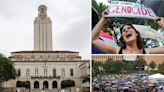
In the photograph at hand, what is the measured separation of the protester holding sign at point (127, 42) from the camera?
17.9m

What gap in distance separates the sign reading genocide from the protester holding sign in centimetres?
23

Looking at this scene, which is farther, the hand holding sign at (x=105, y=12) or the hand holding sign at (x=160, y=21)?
the hand holding sign at (x=160, y=21)

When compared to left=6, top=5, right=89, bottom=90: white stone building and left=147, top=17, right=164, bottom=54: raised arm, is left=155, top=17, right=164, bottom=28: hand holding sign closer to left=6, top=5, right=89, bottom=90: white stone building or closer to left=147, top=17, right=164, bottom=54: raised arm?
left=147, top=17, right=164, bottom=54: raised arm

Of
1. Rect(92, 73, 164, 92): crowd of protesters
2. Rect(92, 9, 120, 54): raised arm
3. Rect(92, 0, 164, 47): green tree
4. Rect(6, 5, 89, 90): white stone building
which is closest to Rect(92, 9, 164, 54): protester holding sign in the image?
Rect(92, 9, 120, 54): raised arm

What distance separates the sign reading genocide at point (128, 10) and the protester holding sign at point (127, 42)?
0.76 feet

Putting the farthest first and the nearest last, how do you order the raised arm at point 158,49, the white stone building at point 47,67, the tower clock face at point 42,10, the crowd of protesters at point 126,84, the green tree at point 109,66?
the tower clock face at point 42,10, the white stone building at point 47,67, the raised arm at point 158,49, the green tree at point 109,66, the crowd of protesters at point 126,84

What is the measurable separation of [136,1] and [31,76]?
107ft

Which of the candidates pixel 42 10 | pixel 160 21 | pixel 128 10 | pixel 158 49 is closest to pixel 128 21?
pixel 128 10

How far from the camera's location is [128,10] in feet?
59.6

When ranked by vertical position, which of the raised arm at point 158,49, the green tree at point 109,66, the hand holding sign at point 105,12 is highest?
the hand holding sign at point 105,12

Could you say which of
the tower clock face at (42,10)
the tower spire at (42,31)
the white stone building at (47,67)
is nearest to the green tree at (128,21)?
the white stone building at (47,67)

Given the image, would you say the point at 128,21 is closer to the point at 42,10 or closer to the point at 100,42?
the point at 100,42

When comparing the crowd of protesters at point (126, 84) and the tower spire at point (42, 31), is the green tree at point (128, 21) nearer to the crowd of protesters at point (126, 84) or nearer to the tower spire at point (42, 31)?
the crowd of protesters at point (126, 84)

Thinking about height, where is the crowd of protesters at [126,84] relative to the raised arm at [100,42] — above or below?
below
